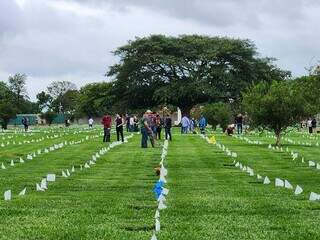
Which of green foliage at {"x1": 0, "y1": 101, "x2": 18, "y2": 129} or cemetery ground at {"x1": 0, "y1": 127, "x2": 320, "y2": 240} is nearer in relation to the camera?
cemetery ground at {"x1": 0, "y1": 127, "x2": 320, "y2": 240}

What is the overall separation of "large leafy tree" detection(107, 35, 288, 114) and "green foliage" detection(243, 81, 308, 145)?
5128 centimetres

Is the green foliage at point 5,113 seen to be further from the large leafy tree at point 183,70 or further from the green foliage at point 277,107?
the green foliage at point 277,107

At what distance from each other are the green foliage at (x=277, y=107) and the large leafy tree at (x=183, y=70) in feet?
168

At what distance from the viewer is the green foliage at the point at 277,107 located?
38844 millimetres

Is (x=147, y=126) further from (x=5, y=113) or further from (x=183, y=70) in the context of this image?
(x=183, y=70)

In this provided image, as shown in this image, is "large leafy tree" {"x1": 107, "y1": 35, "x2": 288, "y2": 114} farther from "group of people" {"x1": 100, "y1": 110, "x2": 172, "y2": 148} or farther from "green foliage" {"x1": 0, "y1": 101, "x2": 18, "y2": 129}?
"group of people" {"x1": 100, "y1": 110, "x2": 172, "y2": 148}

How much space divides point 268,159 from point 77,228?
18230 mm

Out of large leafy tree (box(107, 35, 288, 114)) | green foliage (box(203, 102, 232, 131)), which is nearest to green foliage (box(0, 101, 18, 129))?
large leafy tree (box(107, 35, 288, 114))

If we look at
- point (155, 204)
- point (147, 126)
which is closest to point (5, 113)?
point (147, 126)

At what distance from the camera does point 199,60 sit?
96188mm

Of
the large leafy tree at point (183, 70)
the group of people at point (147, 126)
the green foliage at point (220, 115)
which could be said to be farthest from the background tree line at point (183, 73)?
the group of people at point (147, 126)

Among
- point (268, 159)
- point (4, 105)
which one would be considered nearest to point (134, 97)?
point (4, 105)

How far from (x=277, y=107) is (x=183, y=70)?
5839 cm

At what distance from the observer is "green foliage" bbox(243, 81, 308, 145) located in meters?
38.8
